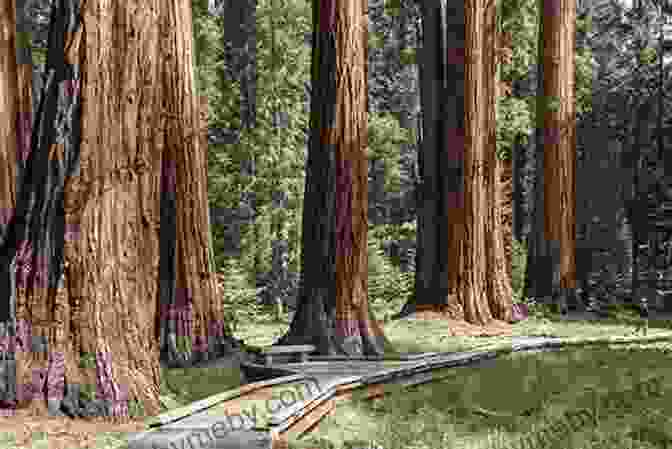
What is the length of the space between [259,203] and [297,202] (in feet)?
5.51

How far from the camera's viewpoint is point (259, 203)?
28.2 meters

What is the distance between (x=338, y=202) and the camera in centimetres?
1152

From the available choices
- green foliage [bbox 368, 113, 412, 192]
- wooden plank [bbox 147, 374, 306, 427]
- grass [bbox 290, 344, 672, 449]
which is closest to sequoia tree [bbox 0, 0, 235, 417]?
wooden plank [bbox 147, 374, 306, 427]

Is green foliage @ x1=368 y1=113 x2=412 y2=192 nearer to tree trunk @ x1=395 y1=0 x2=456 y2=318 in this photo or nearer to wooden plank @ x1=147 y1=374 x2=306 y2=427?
tree trunk @ x1=395 y1=0 x2=456 y2=318

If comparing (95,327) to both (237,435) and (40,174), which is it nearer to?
(40,174)

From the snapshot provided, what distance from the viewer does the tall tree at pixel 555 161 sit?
20.4m

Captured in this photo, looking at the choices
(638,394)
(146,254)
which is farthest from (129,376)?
(638,394)

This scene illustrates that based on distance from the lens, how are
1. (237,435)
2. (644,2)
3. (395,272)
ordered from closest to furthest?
(237,435) → (395,272) → (644,2)

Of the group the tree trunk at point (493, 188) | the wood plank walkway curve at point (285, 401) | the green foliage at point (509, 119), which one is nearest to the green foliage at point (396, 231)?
the green foliage at point (509, 119)

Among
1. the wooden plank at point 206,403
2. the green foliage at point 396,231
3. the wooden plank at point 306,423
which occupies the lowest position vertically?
the wooden plank at point 306,423

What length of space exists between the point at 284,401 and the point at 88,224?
223cm

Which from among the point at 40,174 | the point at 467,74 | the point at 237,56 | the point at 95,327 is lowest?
the point at 95,327

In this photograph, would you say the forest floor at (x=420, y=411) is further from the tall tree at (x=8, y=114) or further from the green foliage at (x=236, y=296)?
the green foliage at (x=236, y=296)

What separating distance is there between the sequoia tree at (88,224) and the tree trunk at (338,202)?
3.93 m
